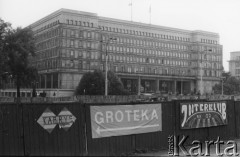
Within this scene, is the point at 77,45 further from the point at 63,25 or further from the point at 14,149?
the point at 14,149

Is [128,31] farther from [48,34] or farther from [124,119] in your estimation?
[124,119]

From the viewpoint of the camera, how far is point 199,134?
15.1m

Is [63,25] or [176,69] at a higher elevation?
[63,25]

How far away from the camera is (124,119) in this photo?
1251 cm

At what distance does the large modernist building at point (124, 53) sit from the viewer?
105938 mm

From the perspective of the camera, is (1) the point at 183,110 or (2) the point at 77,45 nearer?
(1) the point at 183,110

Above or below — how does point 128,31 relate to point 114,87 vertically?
above

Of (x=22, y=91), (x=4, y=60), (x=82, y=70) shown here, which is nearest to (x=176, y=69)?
(x=82, y=70)

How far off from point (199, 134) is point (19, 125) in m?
8.11

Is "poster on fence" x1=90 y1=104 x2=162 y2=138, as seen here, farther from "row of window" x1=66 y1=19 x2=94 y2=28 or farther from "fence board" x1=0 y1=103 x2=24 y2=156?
"row of window" x1=66 y1=19 x2=94 y2=28

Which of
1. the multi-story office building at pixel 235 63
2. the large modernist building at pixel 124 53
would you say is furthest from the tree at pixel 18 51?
the multi-story office building at pixel 235 63

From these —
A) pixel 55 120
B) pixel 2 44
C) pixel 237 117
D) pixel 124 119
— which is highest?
pixel 2 44

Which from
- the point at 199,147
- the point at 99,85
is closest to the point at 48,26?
the point at 99,85

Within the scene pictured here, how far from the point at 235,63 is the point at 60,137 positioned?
17272 cm
